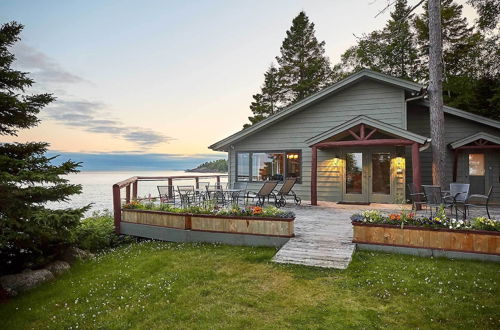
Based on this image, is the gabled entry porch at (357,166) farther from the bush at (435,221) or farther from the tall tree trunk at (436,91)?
the bush at (435,221)

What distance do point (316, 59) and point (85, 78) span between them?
18666 millimetres

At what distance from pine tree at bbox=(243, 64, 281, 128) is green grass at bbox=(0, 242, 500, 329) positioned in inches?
944

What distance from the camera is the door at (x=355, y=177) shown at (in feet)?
36.2

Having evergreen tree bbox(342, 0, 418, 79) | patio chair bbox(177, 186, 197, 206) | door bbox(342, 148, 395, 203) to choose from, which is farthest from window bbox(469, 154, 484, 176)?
evergreen tree bbox(342, 0, 418, 79)

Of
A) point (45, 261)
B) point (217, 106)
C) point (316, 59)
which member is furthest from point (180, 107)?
point (45, 261)

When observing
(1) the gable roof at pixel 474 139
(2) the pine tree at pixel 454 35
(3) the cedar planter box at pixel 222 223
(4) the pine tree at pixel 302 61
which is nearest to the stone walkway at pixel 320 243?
(3) the cedar planter box at pixel 222 223

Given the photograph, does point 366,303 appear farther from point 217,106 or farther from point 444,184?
point 217,106

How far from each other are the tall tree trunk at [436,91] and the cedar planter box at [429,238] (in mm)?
5103

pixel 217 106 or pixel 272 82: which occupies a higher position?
pixel 272 82

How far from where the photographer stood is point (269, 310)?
12.3 feet

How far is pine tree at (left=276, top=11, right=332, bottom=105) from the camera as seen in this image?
26.7 metres

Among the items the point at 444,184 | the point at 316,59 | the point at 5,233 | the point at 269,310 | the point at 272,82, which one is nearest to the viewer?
the point at 269,310

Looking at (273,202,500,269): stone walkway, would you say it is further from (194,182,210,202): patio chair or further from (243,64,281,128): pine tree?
(243,64,281,128): pine tree

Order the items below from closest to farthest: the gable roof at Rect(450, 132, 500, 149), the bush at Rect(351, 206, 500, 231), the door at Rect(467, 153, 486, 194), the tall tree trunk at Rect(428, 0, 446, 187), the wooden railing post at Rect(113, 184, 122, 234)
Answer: the bush at Rect(351, 206, 500, 231), the wooden railing post at Rect(113, 184, 122, 234), the tall tree trunk at Rect(428, 0, 446, 187), the gable roof at Rect(450, 132, 500, 149), the door at Rect(467, 153, 486, 194)
